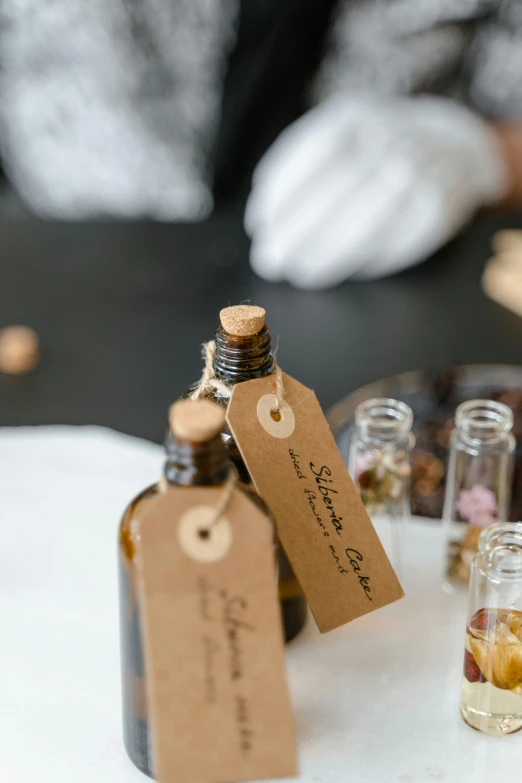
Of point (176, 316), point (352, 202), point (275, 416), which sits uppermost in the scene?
point (275, 416)

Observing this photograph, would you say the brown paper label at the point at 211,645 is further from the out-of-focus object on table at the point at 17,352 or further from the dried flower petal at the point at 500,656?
the out-of-focus object on table at the point at 17,352

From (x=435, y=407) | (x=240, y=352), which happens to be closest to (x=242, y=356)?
(x=240, y=352)

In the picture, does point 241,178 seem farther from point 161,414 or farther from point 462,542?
point 462,542

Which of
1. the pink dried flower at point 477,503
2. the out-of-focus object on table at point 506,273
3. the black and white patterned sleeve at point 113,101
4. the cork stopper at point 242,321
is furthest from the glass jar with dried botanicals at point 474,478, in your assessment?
the black and white patterned sleeve at point 113,101

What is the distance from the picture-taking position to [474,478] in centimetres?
69

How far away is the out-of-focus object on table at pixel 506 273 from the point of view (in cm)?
122

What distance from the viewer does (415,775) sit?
0.48m

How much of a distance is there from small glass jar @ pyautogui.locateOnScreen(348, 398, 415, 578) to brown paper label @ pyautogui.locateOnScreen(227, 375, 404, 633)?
0.17 metres

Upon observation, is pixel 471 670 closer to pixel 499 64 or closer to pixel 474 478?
pixel 474 478

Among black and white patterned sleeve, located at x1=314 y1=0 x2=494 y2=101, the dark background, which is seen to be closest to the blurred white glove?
the dark background

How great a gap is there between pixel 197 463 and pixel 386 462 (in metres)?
0.30

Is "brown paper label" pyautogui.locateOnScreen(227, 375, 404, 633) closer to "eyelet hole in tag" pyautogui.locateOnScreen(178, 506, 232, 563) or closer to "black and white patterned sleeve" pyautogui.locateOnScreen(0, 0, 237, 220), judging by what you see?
"eyelet hole in tag" pyautogui.locateOnScreen(178, 506, 232, 563)

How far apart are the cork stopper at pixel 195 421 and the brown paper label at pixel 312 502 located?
0.07 m

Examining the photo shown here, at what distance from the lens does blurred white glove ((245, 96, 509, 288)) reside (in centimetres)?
129
